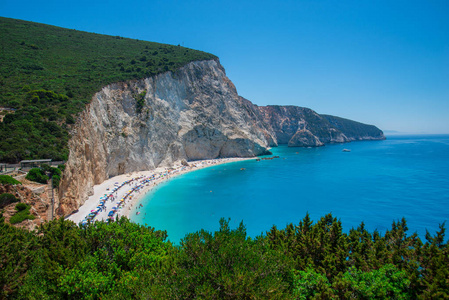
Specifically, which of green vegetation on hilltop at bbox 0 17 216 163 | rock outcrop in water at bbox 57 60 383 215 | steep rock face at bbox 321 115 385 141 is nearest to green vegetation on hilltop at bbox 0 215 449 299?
rock outcrop in water at bbox 57 60 383 215

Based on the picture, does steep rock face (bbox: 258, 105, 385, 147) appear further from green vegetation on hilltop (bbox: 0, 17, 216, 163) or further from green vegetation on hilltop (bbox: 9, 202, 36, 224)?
green vegetation on hilltop (bbox: 9, 202, 36, 224)

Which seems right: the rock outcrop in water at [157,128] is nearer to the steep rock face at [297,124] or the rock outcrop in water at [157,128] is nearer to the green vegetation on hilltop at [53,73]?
the green vegetation on hilltop at [53,73]

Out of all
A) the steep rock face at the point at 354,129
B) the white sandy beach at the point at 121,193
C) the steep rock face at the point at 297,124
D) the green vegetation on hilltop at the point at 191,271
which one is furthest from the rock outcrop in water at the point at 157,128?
the steep rock face at the point at 354,129

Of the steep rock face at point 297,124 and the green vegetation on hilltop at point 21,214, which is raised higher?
the steep rock face at point 297,124

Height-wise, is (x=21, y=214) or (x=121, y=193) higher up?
(x=21, y=214)

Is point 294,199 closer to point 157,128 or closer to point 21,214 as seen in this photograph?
point 21,214

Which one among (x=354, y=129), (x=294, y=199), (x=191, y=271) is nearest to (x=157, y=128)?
(x=294, y=199)
